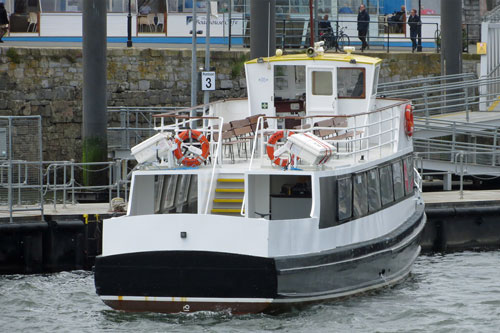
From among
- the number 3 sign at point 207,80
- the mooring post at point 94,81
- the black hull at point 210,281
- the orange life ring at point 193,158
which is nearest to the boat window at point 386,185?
the black hull at point 210,281

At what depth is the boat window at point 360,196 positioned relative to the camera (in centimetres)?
1962

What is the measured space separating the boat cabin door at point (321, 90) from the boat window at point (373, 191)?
88.0 inches

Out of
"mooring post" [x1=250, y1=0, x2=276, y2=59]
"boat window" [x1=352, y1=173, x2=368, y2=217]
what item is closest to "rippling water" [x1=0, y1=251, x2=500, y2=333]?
"boat window" [x1=352, y1=173, x2=368, y2=217]

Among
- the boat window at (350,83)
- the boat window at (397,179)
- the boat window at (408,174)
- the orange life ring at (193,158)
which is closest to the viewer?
the orange life ring at (193,158)

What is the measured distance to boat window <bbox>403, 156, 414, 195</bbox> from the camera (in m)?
22.5

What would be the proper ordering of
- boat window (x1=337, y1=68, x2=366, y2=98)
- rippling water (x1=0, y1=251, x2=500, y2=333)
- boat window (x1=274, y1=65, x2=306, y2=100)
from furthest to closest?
boat window (x1=274, y1=65, x2=306, y2=100), boat window (x1=337, y1=68, x2=366, y2=98), rippling water (x1=0, y1=251, x2=500, y2=333)

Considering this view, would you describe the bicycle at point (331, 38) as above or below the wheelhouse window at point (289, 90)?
above

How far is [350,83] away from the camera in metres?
22.5

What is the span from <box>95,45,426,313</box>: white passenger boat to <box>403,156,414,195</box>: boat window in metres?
0.11

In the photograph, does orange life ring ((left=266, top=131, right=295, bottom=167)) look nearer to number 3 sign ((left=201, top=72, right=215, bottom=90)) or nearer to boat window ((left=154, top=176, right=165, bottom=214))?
boat window ((left=154, top=176, right=165, bottom=214))

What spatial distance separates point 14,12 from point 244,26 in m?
7.36

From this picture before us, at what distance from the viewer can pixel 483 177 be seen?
30484 mm

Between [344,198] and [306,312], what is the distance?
2.03m

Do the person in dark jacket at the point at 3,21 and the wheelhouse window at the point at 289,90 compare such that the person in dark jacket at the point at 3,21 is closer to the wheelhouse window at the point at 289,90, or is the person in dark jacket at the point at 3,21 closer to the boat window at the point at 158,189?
the wheelhouse window at the point at 289,90
